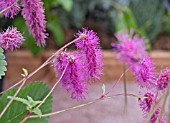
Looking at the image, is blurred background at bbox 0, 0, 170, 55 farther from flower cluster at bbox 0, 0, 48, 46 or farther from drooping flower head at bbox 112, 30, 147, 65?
drooping flower head at bbox 112, 30, 147, 65

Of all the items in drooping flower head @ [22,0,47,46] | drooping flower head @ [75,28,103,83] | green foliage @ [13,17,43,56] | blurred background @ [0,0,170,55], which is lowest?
drooping flower head @ [75,28,103,83]

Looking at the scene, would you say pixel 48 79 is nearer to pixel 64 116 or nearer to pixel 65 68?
pixel 64 116

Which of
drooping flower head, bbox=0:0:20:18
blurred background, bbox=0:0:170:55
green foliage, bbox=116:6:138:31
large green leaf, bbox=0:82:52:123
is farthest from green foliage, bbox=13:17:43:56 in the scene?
drooping flower head, bbox=0:0:20:18

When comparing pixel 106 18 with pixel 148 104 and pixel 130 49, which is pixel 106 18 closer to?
pixel 148 104

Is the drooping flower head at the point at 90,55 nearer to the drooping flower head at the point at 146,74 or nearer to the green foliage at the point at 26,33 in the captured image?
the drooping flower head at the point at 146,74

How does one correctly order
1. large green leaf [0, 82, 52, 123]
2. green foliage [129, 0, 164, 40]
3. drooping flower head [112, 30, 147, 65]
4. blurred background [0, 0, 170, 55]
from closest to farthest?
drooping flower head [112, 30, 147, 65], large green leaf [0, 82, 52, 123], blurred background [0, 0, 170, 55], green foliage [129, 0, 164, 40]

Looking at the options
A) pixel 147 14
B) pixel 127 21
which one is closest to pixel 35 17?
pixel 127 21
